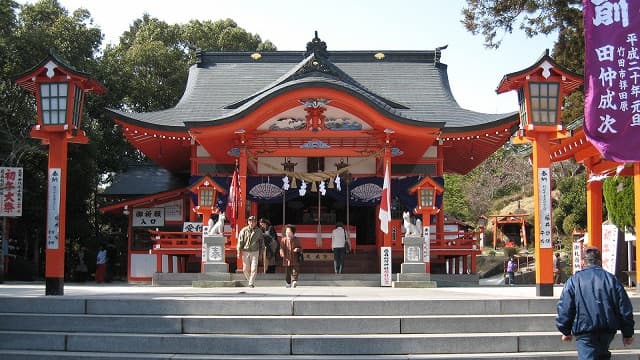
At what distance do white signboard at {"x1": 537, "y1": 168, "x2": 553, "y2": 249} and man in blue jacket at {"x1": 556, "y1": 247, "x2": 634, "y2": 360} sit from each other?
4.80 metres

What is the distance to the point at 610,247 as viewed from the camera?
56.3ft

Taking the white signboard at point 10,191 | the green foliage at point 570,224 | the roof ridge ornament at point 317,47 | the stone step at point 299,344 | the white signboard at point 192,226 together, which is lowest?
the stone step at point 299,344

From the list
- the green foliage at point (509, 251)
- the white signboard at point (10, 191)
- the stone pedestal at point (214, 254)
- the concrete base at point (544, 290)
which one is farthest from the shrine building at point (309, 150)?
the green foliage at point (509, 251)

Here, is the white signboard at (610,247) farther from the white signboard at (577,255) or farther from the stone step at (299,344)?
the stone step at (299,344)

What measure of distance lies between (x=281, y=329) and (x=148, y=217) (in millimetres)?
14043

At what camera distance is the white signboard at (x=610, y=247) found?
16.8 meters

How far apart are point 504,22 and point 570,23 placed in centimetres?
216

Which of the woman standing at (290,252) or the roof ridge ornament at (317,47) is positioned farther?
the roof ridge ornament at (317,47)

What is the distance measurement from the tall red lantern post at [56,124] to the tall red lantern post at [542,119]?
726 cm

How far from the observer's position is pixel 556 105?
1155 centimetres

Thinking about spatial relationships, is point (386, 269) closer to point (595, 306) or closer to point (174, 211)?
point (174, 211)

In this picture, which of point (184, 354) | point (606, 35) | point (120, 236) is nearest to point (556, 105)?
point (606, 35)

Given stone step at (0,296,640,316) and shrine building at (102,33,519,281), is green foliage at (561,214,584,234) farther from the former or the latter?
stone step at (0,296,640,316)

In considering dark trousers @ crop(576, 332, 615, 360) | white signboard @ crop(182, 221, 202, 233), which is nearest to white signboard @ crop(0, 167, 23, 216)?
white signboard @ crop(182, 221, 202, 233)
